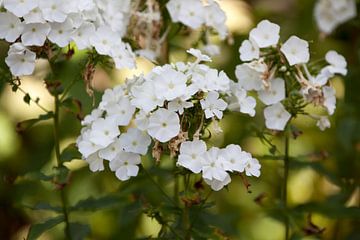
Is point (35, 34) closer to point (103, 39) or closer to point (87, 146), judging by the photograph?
point (103, 39)

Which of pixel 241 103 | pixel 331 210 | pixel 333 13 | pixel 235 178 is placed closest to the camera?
pixel 241 103

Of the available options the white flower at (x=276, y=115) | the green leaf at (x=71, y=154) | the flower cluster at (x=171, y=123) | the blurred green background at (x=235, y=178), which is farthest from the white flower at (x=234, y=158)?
the blurred green background at (x=235, y=178)

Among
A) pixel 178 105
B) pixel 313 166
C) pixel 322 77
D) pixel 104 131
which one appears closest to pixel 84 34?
pixel 104 131

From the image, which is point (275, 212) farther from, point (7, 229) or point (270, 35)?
point (7, 229)

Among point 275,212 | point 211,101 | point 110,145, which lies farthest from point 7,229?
point 211,101

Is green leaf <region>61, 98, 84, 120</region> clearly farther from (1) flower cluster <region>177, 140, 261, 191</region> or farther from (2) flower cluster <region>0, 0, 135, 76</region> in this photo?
(1) flower cluster <region>177, 140, 261, 191</region>
